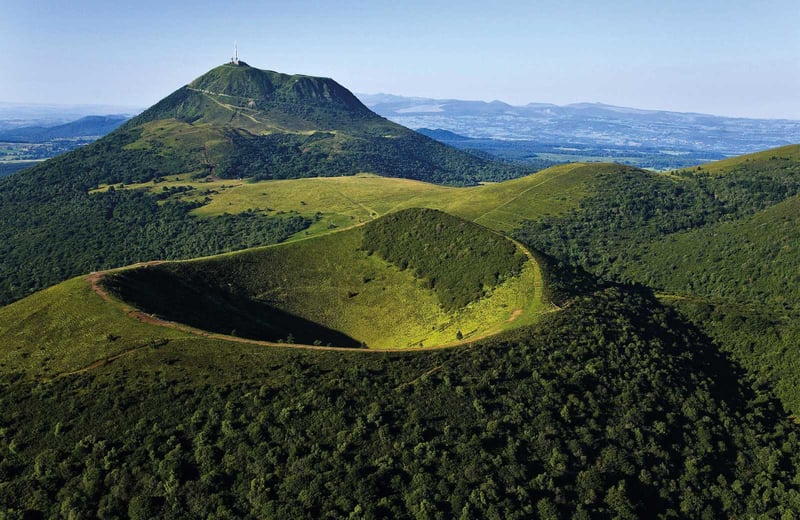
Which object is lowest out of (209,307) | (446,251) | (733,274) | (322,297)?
(733,274)

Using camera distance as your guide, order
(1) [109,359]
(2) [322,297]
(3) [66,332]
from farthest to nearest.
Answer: (2) [322,297]
(3) [66,332]
(1) [109,359]

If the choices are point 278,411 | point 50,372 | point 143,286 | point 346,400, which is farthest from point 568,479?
point 143,286

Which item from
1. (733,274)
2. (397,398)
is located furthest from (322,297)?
(733,274)

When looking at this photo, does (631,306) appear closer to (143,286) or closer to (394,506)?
(394,506)

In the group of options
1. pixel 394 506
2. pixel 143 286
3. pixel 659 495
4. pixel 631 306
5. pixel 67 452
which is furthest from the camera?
pixel 631 306

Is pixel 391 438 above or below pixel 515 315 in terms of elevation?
below

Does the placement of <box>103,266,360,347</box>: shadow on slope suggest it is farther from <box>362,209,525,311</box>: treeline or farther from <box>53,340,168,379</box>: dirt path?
<box>362,209,525,311</box>: treeline

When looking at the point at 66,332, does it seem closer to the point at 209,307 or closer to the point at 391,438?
the point at 209,307
